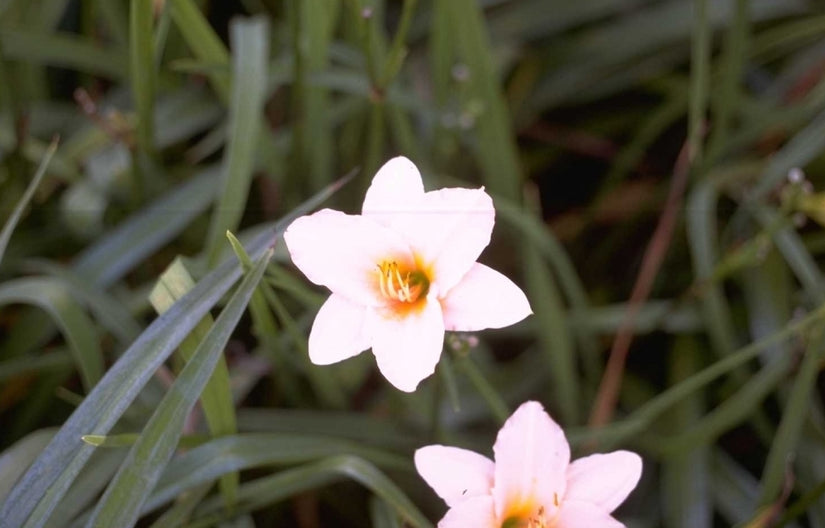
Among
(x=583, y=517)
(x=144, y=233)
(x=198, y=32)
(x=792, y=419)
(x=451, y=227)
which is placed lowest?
(x=583, y=517)

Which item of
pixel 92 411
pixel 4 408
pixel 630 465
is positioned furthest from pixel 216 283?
pixel 4 408

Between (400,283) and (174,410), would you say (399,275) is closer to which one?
(400,283)

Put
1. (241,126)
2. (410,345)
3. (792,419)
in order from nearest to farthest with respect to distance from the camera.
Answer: (410,345)
(792,419)
(241,126)

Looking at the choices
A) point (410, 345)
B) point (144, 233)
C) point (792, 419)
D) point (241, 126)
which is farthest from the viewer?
point (144, 233)

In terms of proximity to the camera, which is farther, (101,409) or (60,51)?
(60,51)

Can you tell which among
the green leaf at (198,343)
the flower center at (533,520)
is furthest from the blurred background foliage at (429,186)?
the flower center at (533,520)

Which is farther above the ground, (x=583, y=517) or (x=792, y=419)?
(x=792, y=419)

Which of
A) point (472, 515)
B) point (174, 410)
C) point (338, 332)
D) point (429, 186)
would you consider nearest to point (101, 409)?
point (174, 410)
